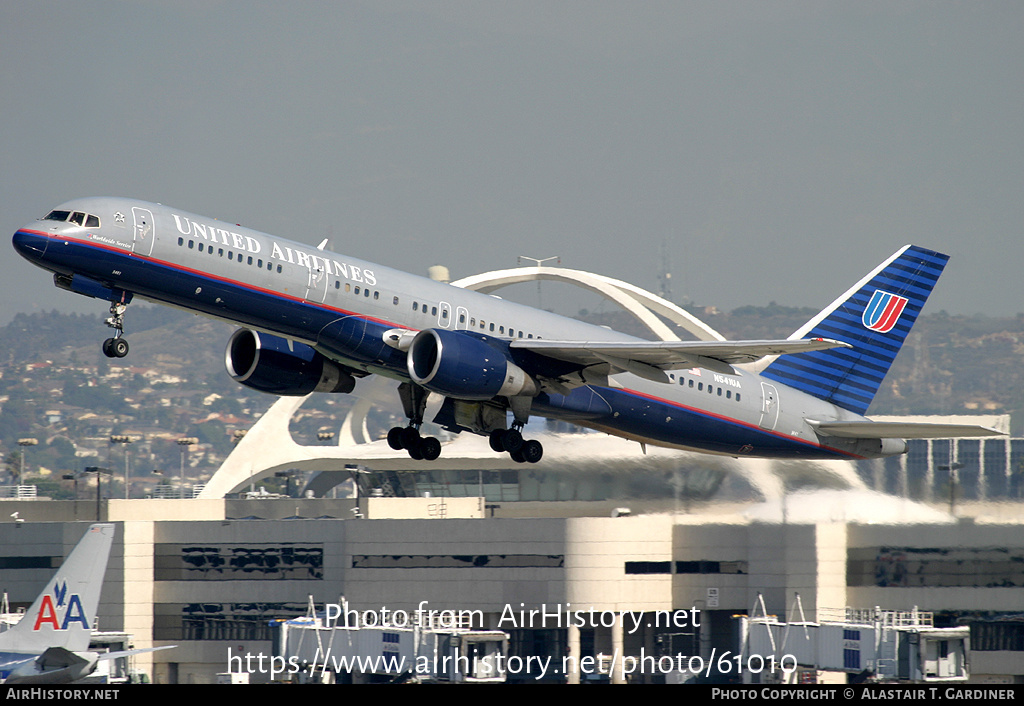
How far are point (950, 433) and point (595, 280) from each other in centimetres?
6707

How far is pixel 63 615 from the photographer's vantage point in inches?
1243

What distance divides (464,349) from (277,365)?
6356 millimetres

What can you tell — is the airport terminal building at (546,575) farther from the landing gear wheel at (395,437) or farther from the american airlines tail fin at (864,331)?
the landing gear wheel at (395,437)

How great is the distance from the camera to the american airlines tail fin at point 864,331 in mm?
38969

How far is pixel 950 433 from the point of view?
34406 mm

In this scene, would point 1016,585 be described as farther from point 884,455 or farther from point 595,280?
point 595,280

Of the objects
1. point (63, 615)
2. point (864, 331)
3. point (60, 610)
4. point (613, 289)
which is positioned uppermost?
point (613, 289)

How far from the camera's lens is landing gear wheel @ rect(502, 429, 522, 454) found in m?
34.2

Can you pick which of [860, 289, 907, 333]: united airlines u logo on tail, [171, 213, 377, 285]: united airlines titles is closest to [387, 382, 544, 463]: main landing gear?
[171, 213, 377, 285]: united airlines titles

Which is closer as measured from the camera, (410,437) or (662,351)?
(662,351)

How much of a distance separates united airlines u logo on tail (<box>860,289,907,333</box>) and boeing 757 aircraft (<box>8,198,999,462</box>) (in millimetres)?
51

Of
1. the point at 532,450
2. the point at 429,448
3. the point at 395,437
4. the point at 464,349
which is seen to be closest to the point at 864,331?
the point at 532,450

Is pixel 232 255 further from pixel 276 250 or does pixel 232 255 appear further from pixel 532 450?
pixel 532 450
